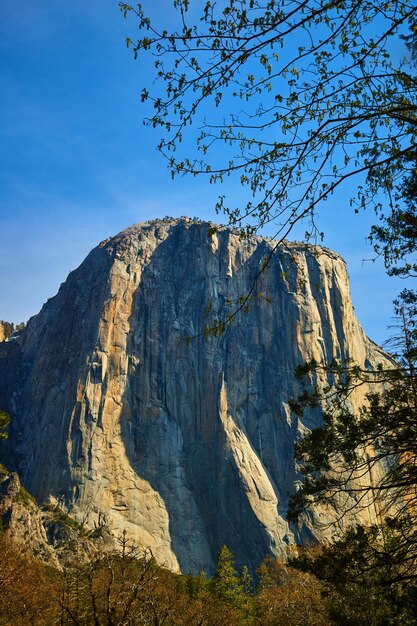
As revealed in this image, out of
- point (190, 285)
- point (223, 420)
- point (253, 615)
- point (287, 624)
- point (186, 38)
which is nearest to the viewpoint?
point (186, 38)

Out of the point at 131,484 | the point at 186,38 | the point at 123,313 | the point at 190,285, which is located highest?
the point at 190,285

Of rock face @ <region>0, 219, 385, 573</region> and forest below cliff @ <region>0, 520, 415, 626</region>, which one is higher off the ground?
rock face @ <region>0, 219, 385, 573</region>

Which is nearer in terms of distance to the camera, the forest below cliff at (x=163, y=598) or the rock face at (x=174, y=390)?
the forest below cliff at (x=163, y=598)

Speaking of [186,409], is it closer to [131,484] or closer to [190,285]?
[131,484]

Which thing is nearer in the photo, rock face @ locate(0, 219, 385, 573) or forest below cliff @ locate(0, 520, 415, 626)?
forest below cliff @ locate(0, 520, 415, 626)

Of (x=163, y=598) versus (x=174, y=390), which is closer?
(x=163, y=598)

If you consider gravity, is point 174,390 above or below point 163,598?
above

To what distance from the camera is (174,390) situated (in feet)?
269

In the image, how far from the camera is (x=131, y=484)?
2884 inches

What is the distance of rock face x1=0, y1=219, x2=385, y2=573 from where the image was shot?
71750 mm

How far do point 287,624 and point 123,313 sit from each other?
58.2 metres

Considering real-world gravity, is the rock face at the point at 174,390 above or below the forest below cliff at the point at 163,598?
above

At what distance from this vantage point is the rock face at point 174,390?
7175cm

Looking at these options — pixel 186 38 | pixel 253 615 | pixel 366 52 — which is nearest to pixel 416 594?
pixel 366 52
